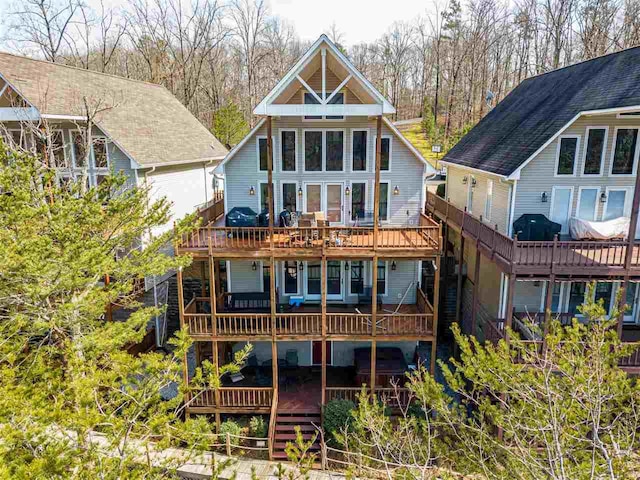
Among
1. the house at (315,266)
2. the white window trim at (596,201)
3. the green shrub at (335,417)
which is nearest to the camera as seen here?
the green shrub at (335,417)

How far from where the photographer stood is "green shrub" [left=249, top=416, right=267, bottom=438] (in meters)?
13.3

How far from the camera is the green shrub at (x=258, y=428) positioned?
1327 cm

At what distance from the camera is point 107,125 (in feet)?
52.1

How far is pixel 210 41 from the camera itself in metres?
37.8

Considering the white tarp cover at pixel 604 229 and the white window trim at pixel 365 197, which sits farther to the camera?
the white window trim at pixel 365 197

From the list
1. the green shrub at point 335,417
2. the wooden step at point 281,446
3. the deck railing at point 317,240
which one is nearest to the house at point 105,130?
the deck railing at point 317,240

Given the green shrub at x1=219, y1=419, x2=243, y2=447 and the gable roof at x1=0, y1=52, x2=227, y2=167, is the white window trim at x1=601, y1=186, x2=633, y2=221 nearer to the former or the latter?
the green shrub at x1=219, y1=419, x2=243, y2=447

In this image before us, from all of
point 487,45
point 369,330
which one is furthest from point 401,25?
point 369,330

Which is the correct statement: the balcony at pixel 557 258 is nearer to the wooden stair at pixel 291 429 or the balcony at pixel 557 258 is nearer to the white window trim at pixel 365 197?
the white window trim at pixel 365 197

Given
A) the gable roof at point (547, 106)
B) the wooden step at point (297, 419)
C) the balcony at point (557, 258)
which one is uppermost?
the gable roof at point (547, 106)

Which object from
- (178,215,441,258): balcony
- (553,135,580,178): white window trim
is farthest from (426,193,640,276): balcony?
(553,135,580,178): white window trim

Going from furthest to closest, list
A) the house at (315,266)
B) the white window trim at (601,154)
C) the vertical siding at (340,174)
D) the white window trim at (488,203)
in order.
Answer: the white window trim at (488,203)
the vertical siding at (340,174)
the white window trim at (601,154)
the house at (315,266)

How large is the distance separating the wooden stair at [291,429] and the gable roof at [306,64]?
395 inches

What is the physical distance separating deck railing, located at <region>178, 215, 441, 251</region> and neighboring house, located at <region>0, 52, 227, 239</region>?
270cm
